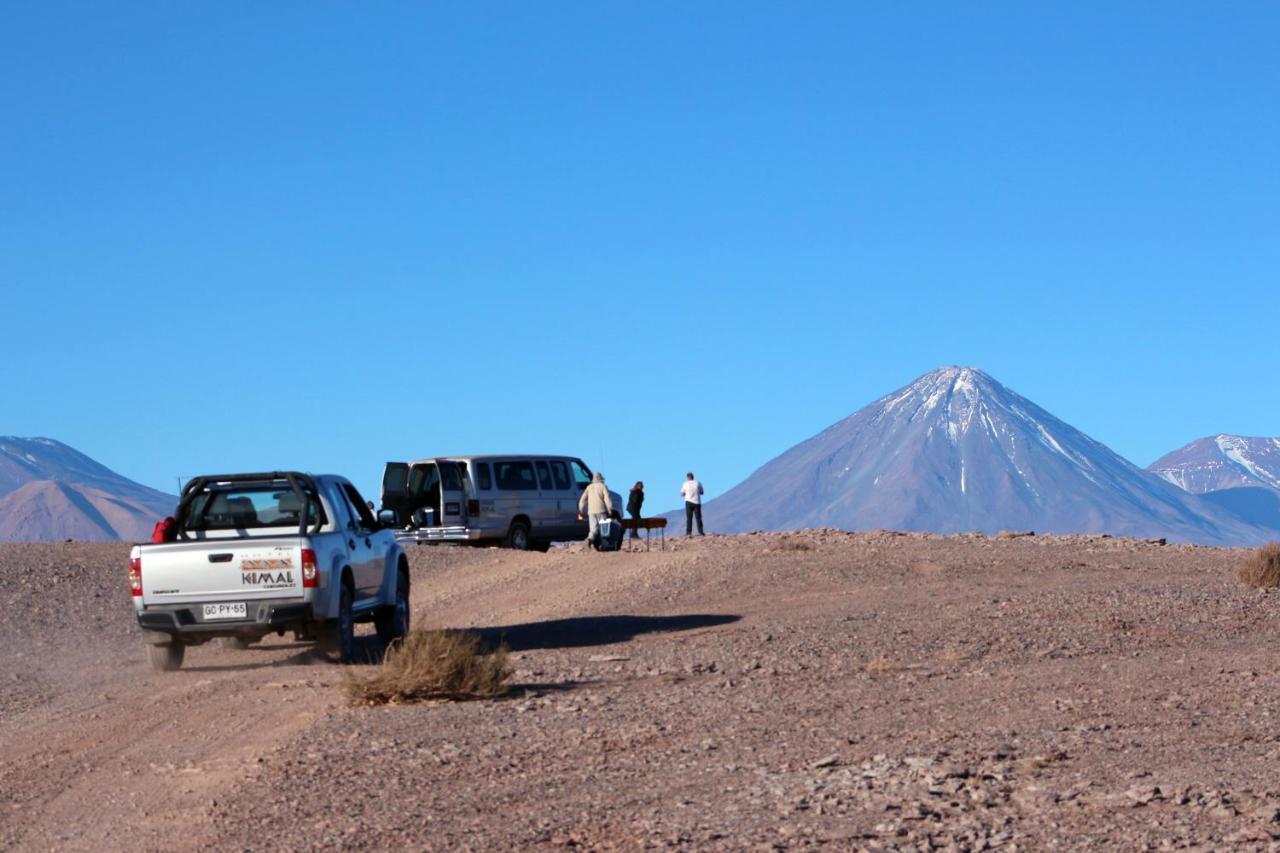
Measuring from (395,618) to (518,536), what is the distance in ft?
50.0

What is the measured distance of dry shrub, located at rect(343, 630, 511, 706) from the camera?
12875 mm

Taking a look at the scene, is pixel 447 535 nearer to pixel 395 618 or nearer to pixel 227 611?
pixel 395 618

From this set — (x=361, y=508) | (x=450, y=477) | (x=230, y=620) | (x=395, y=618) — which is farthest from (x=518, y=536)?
(x=230, y=620)

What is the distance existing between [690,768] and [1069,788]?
2091mm

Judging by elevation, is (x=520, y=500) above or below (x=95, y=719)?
above

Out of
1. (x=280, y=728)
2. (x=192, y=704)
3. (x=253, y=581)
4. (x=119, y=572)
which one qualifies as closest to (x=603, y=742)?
(x=280, y=728)

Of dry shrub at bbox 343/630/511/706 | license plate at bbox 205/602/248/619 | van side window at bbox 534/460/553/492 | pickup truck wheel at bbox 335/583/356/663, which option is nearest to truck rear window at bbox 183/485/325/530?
pickup truck wheel at bbox 335/583/356/663

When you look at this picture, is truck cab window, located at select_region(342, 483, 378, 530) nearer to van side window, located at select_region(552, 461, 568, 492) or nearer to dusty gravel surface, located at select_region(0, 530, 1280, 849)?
dusty gravel surface, located at select_region(0, 530, 1280, 849)

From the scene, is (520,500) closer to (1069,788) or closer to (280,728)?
(280,728)

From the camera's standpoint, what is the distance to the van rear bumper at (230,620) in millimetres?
15531

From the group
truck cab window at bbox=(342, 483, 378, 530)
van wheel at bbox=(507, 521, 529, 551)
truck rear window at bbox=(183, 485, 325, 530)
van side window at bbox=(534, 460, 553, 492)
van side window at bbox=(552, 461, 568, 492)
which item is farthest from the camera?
van side window at bbox=(552, 461, 568, 492)

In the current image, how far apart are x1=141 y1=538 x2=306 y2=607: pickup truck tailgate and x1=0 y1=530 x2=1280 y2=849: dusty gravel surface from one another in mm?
819

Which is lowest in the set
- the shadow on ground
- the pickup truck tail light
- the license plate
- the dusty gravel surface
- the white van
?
the dusty gravel surface

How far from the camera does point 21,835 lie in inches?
343
